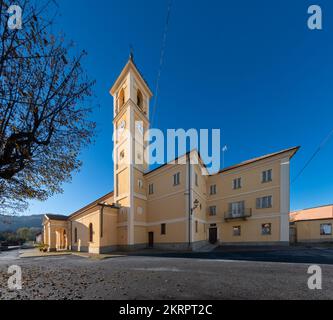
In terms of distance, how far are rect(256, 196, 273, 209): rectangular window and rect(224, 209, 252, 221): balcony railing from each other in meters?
1.37

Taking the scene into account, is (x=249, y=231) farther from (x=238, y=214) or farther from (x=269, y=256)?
(x=269, y=256)

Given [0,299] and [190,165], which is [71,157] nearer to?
[0,299]

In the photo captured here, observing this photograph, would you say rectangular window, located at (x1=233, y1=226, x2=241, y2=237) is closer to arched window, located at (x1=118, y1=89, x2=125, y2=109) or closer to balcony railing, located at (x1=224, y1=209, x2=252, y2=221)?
balcony railing, located at (x1=224, y1=209, x2=252, y2=221)

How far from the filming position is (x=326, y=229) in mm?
26109

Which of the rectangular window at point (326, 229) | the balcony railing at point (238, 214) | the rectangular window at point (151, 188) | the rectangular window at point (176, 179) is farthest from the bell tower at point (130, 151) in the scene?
the rectangular window at point (326, 229)

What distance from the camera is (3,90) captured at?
4.64 meters

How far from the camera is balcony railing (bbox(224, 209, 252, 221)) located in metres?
24.9

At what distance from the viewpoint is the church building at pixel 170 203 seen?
70.5 ft

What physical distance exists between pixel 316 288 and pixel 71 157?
29.0 feet

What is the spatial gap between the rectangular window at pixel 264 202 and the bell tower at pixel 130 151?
14071 millimetres

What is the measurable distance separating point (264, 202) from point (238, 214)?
3.58 metres

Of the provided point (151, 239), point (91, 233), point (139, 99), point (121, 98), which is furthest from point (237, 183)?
point (121, 98)

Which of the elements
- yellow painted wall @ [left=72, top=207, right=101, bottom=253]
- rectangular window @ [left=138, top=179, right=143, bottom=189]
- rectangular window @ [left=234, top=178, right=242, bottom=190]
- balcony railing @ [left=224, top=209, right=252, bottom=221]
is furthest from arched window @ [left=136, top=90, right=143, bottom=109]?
balcony railing @ [left=224, top=209, right=252, bottom=221]
